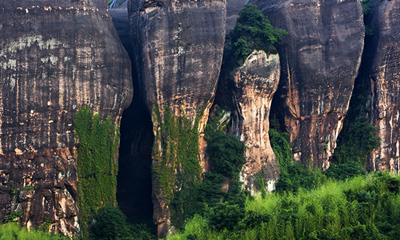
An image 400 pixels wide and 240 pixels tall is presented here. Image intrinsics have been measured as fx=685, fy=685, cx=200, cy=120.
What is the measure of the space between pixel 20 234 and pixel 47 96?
167 inches

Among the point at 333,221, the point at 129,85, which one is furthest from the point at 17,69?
the point at 333,221

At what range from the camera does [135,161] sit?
936 inches

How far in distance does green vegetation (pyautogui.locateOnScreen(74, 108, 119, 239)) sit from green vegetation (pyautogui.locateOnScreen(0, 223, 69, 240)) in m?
1.38

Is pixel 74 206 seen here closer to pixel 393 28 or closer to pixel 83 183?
pixel 83 183

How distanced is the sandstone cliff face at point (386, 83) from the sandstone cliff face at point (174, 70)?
673cm

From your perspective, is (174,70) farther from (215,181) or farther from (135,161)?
(215,181)

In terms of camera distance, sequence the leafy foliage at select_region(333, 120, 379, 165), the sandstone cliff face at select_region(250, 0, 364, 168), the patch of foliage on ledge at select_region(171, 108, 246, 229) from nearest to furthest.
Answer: the patch of foliage on ledge at select_region(171, 108, 246, 229)
the sandstone cliff face at select_region(250, 0, 364, 168)
the leafy foliage at select_region(333, 120, 379, 165)

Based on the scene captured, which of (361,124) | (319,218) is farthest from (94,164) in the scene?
(361,124)

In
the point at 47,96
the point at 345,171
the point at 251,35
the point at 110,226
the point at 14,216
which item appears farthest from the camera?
the point at 345,171

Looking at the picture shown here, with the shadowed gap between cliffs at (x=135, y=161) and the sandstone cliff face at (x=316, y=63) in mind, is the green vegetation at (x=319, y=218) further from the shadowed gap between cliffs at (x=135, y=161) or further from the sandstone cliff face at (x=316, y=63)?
the sandstone cliff face at (x=316, y=63)

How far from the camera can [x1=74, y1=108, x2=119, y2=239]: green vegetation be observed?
69.7ft

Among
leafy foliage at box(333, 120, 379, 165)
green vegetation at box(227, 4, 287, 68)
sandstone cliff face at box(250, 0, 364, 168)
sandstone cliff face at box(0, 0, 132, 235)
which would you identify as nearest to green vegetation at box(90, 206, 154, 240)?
sandstone cliff face at box(0, 0, 132, 235)

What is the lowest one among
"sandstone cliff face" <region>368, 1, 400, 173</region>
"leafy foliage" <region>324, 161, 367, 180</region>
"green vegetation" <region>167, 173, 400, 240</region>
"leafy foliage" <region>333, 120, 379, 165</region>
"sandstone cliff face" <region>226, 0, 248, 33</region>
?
"green vegetation" <region>167, 173, 400, 240</region>

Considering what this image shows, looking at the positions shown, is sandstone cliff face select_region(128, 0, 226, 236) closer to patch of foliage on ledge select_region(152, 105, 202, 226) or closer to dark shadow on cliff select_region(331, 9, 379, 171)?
patch of foliage on ledge select_region(152, 105, 202, 226)
